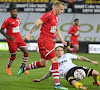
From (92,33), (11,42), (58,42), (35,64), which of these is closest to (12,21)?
(11,42)

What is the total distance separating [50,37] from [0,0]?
724 inches

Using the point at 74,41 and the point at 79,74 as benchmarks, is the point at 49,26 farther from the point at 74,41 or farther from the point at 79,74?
the point at 74,41

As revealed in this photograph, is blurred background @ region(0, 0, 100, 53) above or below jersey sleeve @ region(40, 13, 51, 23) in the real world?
below

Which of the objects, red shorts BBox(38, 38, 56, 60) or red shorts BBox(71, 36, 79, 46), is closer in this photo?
red shorts BBox(38, 38, 56, 60)

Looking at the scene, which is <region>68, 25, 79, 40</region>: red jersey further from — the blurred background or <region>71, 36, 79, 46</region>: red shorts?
the blurred background

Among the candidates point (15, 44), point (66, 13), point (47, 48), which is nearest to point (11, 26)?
point (15, 44)

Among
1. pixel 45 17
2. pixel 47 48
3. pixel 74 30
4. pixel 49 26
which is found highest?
pixel 45 17

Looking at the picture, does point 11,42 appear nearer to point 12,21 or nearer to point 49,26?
point 12,21

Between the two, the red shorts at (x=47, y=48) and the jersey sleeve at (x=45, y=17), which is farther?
the red shorts at (x=47, y=48)

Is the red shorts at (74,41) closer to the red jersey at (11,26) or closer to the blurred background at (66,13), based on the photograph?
the blurred background at (66,13)

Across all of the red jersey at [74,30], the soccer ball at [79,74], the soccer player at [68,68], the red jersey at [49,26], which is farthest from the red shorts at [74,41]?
the soccer ball at [79,74]

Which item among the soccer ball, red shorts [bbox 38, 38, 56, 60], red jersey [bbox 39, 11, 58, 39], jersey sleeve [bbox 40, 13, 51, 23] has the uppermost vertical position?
jersey sleeve [bbox 40, 13, 51, 23]

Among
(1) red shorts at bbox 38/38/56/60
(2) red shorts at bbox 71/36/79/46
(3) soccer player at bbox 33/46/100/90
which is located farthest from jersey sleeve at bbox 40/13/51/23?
(2) red shorts at bbox 71/36/79/46

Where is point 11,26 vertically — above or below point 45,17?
below
